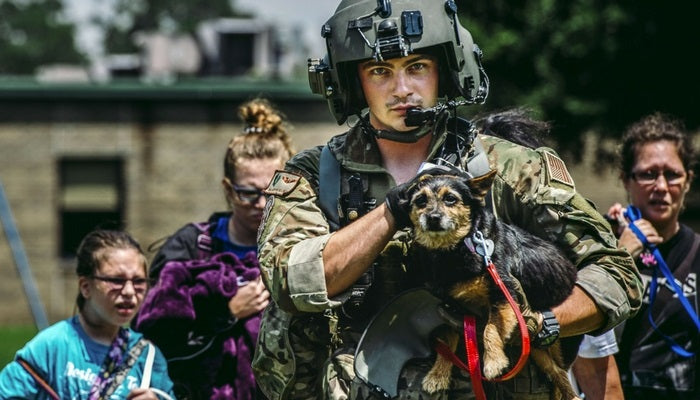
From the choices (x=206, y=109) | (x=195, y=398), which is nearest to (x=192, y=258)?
(x=195, y=398)

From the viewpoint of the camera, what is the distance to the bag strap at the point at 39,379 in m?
5.04

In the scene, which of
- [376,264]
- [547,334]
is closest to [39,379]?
[376,264]

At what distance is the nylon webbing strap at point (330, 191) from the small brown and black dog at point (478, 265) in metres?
0.31

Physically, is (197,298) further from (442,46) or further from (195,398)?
(442,46)

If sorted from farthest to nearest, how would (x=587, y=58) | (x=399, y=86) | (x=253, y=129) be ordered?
1. (x=587, y=58)
2. (x=253, y=129)
3. (x=399, y=86)

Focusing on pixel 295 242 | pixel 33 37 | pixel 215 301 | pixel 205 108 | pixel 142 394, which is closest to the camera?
pixel 295 242

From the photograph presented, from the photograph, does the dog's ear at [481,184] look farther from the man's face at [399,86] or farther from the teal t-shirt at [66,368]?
the teal t-shirt at [66,368]

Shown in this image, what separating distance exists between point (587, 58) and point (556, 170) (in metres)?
16.6

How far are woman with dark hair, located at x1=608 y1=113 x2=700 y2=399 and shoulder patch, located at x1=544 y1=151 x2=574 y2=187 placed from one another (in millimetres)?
1763

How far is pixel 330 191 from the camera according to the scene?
370 cm

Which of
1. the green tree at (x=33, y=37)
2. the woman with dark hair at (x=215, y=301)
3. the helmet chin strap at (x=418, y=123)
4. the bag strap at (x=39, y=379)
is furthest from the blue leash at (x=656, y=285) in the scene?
the green tree at (x=33, y=37)

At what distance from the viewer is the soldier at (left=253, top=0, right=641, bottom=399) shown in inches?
138

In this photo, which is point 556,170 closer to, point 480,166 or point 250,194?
point 480,166

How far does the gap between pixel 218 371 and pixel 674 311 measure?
220 centimetres
